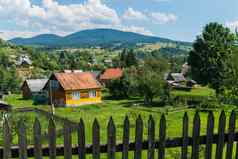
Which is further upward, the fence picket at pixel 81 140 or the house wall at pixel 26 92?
the fence picket at pixel 81 140

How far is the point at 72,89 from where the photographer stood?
4012 cm

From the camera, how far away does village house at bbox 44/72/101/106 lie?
4016cm

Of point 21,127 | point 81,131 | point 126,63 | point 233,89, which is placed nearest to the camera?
point 21,127

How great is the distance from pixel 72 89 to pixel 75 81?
2.07 meters

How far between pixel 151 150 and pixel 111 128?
0.67 m

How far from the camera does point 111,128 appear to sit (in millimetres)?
3689

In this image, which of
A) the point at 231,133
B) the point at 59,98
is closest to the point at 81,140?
the point at 231,133

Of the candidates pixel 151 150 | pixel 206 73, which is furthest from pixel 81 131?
pixel 206 73

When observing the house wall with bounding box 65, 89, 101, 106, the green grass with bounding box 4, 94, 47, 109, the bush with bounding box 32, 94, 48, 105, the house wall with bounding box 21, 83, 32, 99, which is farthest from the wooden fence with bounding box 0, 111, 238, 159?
the house wall with bounding box 21, 83, 32, 99

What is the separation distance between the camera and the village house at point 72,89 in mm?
40156

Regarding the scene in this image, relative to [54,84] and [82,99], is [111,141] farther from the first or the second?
[54,84]

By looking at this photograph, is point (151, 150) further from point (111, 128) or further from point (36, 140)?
point (36, 140)

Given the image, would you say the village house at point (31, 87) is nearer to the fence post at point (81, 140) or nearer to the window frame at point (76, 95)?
the window frame at point (76, 95)

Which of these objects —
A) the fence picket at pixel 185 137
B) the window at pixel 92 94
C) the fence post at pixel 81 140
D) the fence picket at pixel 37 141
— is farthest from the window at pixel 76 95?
the fence picket at pixel 37 141
